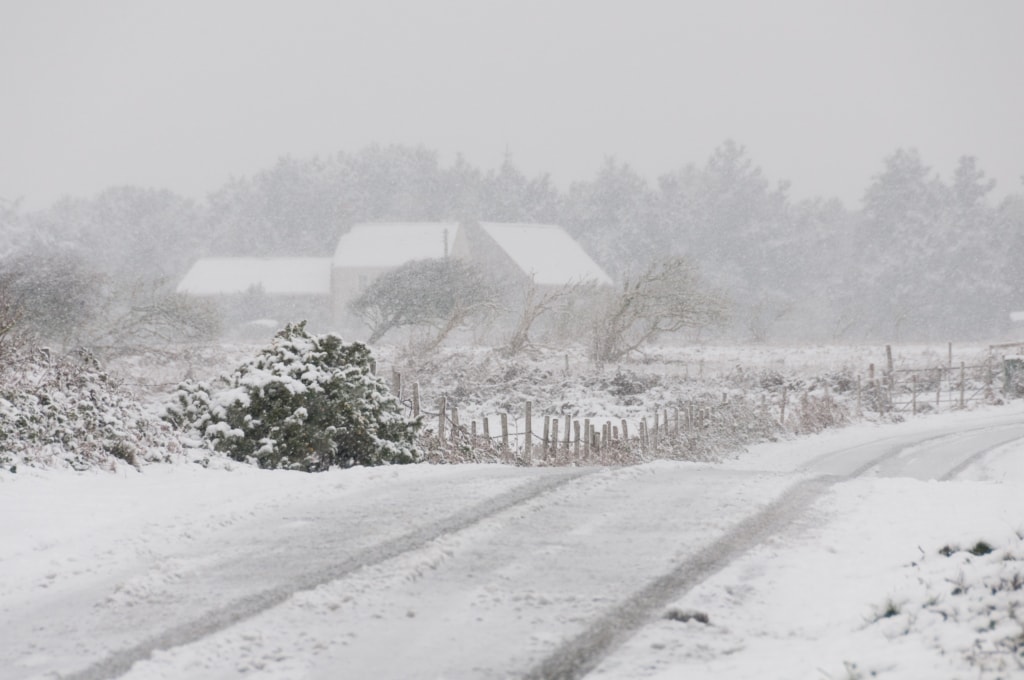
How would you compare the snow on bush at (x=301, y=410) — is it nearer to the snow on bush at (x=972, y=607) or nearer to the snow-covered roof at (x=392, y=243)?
the snow on bush at (x=972, y=607)

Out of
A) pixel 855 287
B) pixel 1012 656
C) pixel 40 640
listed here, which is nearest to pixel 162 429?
pixel 40 640

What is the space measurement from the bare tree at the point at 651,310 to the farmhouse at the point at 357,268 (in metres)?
28.7

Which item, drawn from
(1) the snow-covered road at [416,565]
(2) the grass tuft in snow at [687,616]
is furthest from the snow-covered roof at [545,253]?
(2) the grass tuft in snow at [687,616]

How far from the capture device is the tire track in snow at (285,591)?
4734 mm

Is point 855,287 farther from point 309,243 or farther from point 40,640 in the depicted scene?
point 40,640

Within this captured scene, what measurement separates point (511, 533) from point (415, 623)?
6.95 ft

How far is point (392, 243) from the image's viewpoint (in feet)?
228

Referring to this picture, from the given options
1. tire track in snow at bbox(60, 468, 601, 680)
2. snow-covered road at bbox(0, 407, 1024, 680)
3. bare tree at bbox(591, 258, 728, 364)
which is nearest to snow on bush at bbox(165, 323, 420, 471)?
snow-covered road at bbox(0, 407, 1024, 680)

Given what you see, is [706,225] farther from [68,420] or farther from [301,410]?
[68,420]

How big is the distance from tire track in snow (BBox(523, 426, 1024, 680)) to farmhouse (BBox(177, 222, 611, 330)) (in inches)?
2169

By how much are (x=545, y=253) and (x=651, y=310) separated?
35226 mm

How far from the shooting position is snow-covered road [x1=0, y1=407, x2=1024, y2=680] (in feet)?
15.8

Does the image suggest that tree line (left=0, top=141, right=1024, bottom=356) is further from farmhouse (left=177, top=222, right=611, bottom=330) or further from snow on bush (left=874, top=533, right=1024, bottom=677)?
snow on bush (left=874, top=533, right=1024, bottom=677)

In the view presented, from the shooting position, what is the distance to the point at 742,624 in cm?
528
